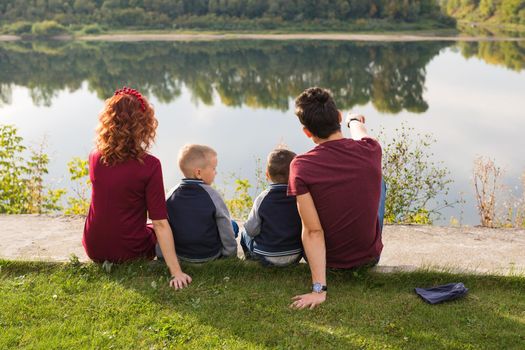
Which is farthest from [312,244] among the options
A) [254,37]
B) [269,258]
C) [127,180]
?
[254,37]

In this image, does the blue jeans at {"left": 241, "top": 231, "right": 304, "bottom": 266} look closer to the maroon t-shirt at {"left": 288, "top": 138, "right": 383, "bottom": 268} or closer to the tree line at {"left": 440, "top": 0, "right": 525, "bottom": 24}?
the maroon t-shirt at {"left": 288, "top": 138, "right": 383, "bottom": 268}

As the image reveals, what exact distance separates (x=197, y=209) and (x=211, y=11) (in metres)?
65.1

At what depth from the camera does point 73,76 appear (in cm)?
3084

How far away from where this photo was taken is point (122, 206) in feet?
12.6

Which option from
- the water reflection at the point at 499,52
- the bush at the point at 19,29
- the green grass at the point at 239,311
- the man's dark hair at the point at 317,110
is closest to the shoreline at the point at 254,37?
the bush at the point at 19,29

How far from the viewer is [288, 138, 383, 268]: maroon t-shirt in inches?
140

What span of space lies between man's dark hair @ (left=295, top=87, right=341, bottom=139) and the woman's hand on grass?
992mm

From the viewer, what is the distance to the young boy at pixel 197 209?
3928 millimetres

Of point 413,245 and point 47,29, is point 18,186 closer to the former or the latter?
point 413,245

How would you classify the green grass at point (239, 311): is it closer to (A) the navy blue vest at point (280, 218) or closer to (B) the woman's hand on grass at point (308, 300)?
(B) the woman's hand on grass at point (308, 300)

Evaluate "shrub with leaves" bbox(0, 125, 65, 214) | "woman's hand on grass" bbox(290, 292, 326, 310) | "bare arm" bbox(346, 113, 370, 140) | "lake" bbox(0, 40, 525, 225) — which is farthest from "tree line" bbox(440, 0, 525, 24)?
"woman's hand on grass" bbox(290, 292, 326, 310)

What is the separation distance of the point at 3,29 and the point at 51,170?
2069 inches

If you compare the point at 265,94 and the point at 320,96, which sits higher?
the point at 320,96

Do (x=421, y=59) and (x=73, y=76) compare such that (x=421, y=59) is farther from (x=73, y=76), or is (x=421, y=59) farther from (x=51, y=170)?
(x=51, y=170)
